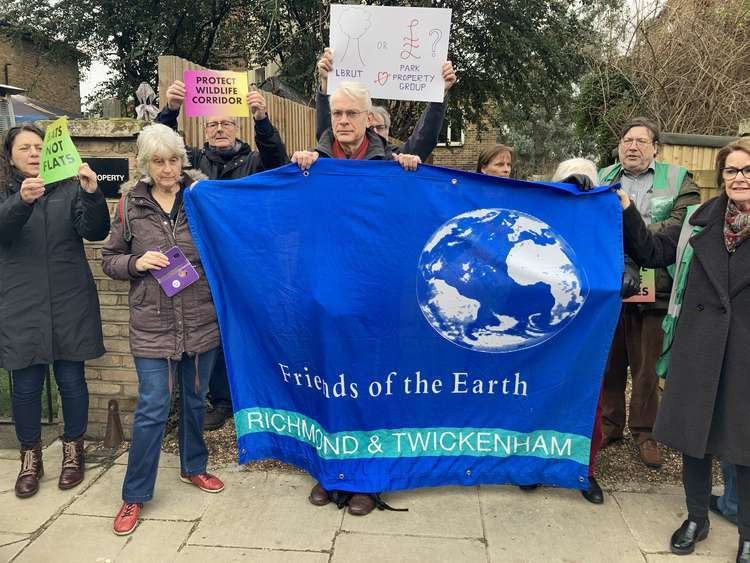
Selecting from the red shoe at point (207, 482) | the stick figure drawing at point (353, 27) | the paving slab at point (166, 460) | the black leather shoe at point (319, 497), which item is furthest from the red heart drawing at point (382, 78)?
the paving slab at point (166, 460)

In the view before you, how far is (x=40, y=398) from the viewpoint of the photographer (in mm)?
3395

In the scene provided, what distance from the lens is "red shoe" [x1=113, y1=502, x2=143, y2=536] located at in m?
2.96

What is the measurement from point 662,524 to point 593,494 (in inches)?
13.8

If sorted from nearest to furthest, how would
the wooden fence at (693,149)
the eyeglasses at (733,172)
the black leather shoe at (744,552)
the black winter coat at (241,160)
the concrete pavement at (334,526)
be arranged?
the eyeglasses at (733,172) → the black leather shoe at (744,552) → the concrete pavement at (334,526) → the black winter coat at (241,160) → the wooden fence at (693,149)

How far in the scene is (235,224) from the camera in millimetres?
3117

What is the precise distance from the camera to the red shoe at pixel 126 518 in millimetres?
2963

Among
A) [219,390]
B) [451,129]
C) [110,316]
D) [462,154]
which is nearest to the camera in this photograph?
[110,316]

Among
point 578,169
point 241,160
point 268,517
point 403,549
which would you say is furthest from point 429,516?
point 241,160

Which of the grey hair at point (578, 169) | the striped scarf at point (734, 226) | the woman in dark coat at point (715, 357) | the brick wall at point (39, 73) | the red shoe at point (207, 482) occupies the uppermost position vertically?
the brick wall at point (39, 73)

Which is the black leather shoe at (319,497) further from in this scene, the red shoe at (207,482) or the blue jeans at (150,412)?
the blue jeans at (150,412)

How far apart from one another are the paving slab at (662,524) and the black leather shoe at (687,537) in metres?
0.04

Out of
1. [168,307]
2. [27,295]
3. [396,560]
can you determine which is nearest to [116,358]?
[27,295]

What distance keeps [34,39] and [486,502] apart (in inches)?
686

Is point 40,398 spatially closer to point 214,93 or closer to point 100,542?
point 100,542
